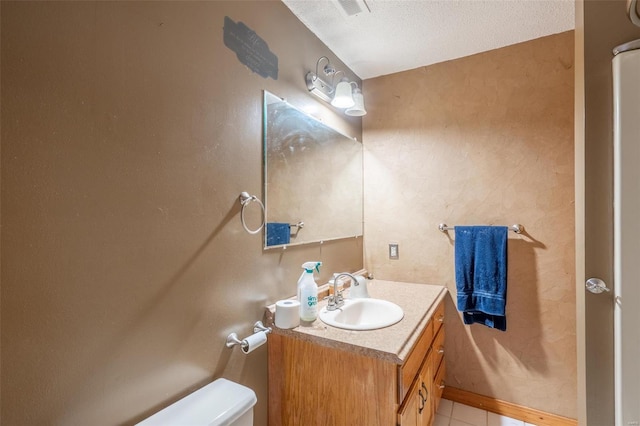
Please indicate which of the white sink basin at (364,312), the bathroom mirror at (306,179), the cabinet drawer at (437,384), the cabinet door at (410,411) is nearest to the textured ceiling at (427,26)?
the bathroom mirror at (306,179)

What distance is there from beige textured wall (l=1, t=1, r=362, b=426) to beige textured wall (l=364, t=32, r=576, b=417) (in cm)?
120

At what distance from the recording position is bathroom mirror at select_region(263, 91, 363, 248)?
1.35 m

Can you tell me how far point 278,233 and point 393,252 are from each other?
1056mm

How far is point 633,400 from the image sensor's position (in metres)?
1.06

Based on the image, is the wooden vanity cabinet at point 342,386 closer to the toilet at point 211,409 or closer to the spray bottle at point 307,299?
the spray bottle at point 307,299

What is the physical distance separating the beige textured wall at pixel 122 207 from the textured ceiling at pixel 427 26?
54 centimetres

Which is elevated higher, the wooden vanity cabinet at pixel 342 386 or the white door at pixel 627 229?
the white door at pixel 627 229

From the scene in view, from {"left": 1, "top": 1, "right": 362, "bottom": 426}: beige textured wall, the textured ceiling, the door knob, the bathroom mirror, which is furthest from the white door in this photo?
{"left": 1, "top": 1, "right": 362, "bottom": 426}: beige textured wall

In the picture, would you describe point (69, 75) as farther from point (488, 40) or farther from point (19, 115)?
point (488, 40)

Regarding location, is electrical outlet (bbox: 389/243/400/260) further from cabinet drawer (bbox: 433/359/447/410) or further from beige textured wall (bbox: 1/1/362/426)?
beige textured wall (bbox: 1/1/362/426)

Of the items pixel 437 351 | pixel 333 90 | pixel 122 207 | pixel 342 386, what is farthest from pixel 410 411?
pixel 333 90

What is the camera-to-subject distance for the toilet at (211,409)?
819 millimetres

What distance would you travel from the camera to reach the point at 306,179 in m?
1.63

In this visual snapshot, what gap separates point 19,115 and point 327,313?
1.23m
